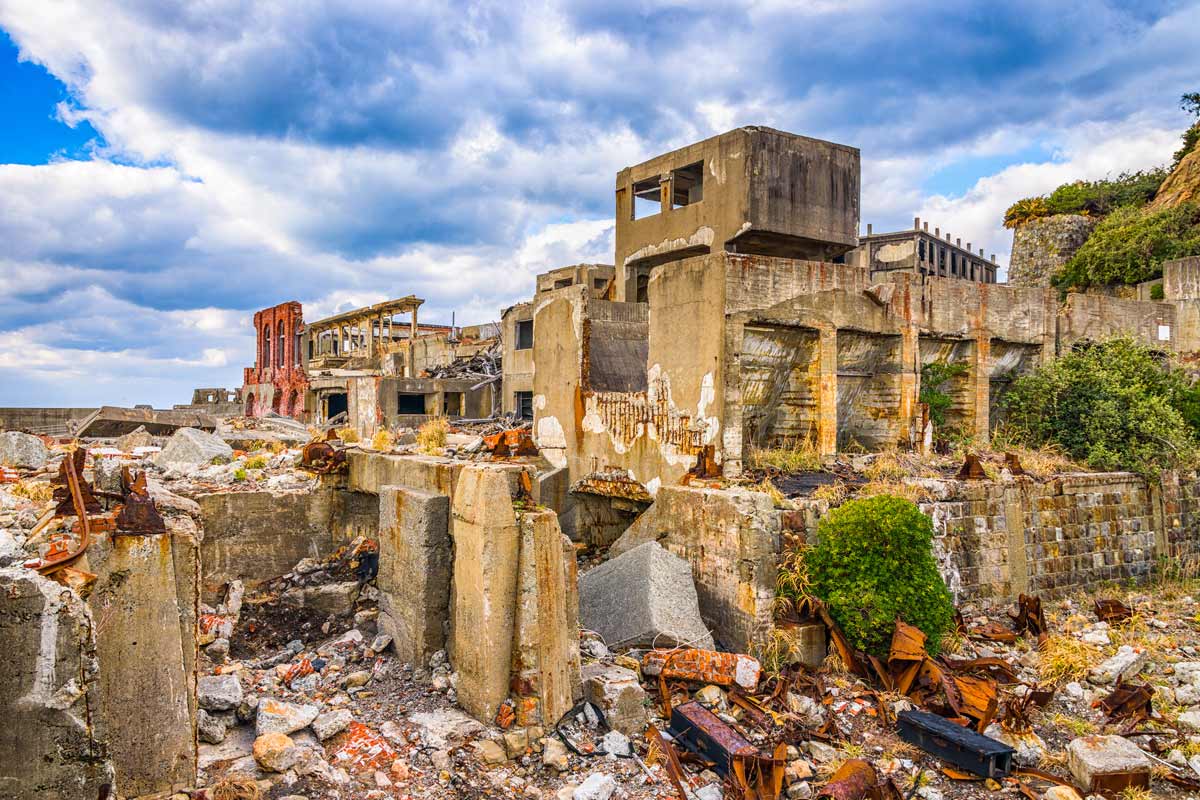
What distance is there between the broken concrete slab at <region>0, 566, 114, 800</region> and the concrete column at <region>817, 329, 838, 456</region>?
8.26m

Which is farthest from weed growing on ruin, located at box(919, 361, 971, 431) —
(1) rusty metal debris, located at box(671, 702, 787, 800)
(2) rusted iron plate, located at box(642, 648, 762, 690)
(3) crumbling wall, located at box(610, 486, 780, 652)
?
(1) rusty metal debris, located at box(671, 702, 787, 800)

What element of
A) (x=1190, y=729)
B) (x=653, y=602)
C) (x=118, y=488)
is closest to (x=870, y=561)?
(x=653, y=602)

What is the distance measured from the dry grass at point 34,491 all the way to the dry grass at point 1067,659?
885cm

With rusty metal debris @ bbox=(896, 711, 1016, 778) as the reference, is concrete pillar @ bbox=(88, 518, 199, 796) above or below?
above

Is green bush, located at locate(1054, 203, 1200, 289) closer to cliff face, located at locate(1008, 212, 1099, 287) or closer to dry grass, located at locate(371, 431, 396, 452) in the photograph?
cliff face, located at locate(1008, 212, 1099, 287)

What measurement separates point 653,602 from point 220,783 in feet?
12.1

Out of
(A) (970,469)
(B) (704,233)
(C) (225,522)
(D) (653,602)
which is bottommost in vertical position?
(D) (653,602)

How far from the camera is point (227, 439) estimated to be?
12.2m

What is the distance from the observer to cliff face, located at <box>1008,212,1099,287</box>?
23.9 meters

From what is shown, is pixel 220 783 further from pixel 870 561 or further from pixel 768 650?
pixel 870 561

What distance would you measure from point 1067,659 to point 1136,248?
1697cm

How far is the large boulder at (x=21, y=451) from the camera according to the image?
26.8 feet

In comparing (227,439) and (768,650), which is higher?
(227,439)

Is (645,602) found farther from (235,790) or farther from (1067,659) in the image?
(1067,659)
